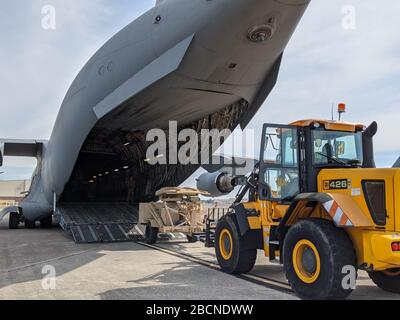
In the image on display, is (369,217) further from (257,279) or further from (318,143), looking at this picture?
(257,279)

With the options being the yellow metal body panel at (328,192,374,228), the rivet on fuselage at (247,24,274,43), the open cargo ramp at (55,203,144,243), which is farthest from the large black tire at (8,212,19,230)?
the yellow metal body panel at (328,192,374,228)

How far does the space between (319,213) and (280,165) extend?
96 cm

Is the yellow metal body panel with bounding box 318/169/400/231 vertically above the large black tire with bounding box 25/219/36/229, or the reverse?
the yellow metal body panel with bounding box 318/169/400/231

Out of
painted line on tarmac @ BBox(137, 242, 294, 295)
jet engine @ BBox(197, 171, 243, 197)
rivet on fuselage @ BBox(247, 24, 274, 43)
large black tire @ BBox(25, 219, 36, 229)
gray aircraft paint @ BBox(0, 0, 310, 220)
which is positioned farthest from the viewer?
large black tire @ BBox(25, 219, 36, 229)

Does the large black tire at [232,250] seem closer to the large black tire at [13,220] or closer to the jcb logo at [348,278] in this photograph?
the jcb logo at [348,278]

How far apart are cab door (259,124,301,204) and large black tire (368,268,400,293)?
1.73 meters

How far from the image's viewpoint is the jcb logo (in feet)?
16.3

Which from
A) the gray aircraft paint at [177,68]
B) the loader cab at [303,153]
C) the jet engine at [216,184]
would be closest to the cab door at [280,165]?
the loader cab at [303,153]

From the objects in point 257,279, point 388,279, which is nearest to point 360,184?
point 388,279

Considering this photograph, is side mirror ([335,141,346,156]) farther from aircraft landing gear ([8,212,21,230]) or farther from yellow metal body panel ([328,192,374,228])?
aircraft landing gear ([8,212,21,230])

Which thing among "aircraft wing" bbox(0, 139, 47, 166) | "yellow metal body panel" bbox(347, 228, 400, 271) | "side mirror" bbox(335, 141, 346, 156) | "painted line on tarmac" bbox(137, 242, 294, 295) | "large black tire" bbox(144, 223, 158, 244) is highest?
"aircraft wing" bbox(0, 139, 47, 166)

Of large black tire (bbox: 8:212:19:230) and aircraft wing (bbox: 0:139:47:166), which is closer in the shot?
large black tire (bbox: 8:212:19:230)

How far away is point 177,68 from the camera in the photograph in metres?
9.68
